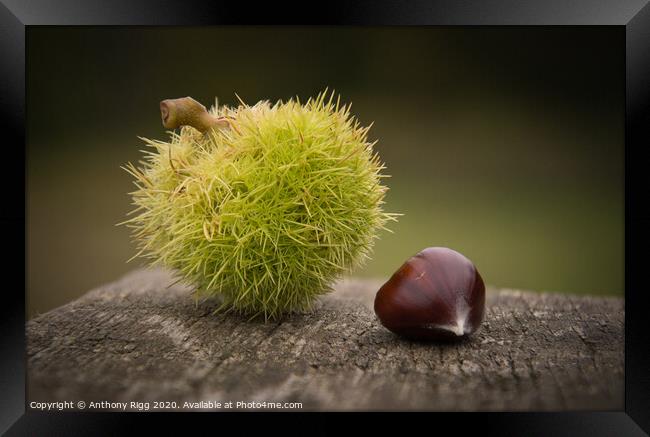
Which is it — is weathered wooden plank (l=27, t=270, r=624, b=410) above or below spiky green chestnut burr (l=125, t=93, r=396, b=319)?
below

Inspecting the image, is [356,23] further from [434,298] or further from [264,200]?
[434,298]

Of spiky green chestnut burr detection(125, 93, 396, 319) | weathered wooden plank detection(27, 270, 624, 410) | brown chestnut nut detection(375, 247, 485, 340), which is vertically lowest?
weathered wooden plank detection(27, 270, 624, 410)

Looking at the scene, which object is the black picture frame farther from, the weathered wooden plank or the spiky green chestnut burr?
the spiky green chestnut burr

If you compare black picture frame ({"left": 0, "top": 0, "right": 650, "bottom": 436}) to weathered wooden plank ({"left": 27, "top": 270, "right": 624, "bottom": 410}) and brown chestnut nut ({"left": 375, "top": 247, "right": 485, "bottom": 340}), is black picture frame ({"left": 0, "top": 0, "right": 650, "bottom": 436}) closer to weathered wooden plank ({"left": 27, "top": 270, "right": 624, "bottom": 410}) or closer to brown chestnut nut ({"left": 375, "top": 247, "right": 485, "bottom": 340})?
weathered wooden plank ({"left": 27, "top": 270, "right": 624, "bottom": 410})

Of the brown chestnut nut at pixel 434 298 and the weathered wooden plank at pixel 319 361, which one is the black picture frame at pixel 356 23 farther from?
the brown chestnut nut at pixel 434 298

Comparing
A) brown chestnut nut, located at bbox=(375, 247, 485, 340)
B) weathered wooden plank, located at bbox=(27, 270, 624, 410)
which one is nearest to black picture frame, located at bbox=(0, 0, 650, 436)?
weathered wooden plank, located at bbox=(27, 270, 624, 410)

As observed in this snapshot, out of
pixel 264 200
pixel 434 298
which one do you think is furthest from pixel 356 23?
pixel 434 298

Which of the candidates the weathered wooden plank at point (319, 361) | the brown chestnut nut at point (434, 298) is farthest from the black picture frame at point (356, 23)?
the brown chestnut nut at point (434, 298)
